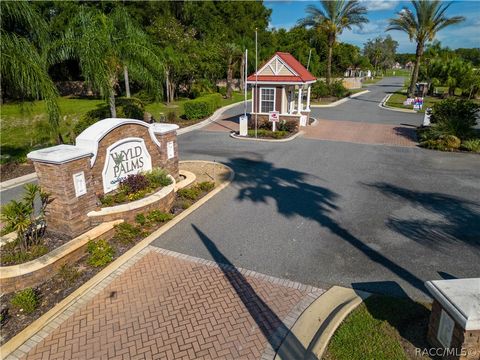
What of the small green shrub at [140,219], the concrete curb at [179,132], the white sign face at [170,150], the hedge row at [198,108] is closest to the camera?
the small green shrub at [140,219]

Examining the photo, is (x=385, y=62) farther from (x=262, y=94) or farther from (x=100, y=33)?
(x=100, y=33)

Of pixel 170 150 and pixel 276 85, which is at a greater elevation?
pixel 276 85

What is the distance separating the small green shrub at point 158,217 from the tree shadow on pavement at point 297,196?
2.51 m

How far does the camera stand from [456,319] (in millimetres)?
3922

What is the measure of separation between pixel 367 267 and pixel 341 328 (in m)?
2.01

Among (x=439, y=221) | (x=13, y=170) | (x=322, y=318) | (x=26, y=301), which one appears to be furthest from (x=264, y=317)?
(x=13, y=170)

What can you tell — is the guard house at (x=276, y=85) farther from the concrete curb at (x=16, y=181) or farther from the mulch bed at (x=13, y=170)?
the concrete curb at (x=16, y=181)

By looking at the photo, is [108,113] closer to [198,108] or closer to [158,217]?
[198,108]

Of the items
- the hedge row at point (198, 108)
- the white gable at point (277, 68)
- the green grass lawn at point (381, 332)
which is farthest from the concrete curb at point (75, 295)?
the hedge row at point (198, 108)

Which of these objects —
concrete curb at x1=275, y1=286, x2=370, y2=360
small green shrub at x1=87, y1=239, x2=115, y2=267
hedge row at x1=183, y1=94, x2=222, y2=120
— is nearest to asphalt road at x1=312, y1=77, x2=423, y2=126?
hedge row at x1=183, y1=94, x2=222, y2=120

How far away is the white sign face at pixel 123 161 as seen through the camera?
27.6 feet

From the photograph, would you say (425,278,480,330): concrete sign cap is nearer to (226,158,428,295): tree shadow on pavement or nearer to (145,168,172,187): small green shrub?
(226,158,428,295): tree shadow on pavement

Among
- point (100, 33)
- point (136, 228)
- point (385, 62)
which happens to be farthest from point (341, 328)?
point (385, 62)

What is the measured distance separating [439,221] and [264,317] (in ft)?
19.2
